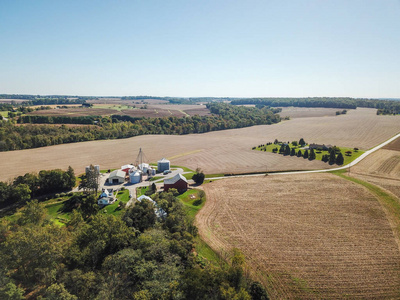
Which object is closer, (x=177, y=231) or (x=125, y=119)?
Result: (x=177, y=231)

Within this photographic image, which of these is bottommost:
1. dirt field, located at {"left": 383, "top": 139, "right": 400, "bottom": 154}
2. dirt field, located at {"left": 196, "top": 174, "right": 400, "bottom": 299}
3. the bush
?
the bush

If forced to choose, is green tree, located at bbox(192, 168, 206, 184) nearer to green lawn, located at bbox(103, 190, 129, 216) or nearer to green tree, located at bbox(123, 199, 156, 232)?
green lawn, located at bbox(103, 190, 129, 216)

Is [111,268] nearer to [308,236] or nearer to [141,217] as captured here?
[141,217]

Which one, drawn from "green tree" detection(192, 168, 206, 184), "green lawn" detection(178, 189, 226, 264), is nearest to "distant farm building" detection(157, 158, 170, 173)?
"green tree" detection(192, 168, 206, 184)

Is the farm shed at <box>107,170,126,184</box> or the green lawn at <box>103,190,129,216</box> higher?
the farm shed at <box>107,170,126,184</box>

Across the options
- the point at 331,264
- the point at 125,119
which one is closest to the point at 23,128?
the point at 125,119

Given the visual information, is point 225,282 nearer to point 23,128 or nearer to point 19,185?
point 19,185

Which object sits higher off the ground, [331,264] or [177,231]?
[177,231]

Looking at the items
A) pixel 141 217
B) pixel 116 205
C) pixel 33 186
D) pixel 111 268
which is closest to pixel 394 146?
pixel 141 217
